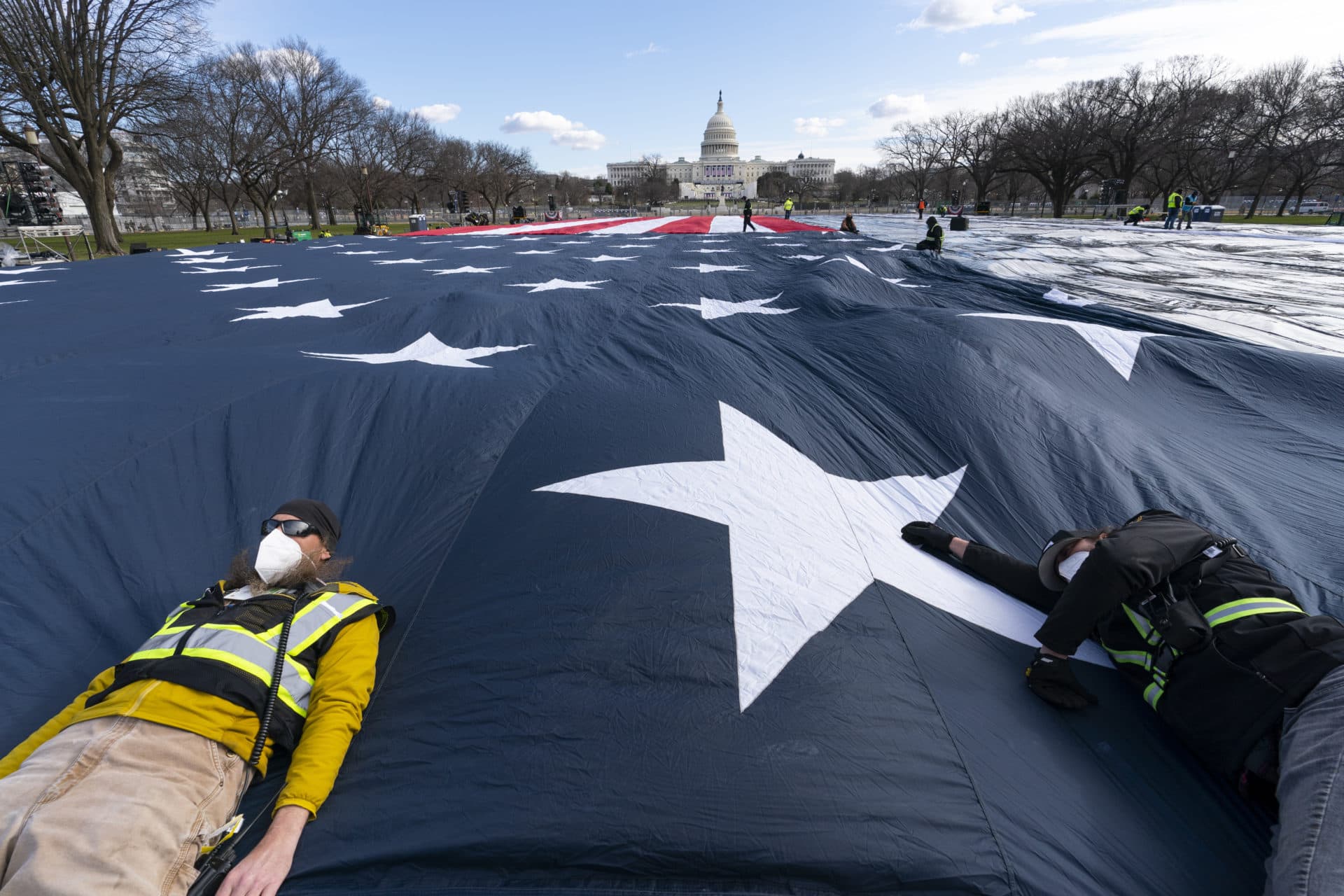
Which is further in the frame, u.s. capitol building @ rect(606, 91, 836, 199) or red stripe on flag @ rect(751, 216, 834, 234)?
u.s. capitol building @ rect(606, 91, 836, 199)

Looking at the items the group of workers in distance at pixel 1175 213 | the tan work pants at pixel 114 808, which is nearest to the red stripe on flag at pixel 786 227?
the group of workers in distance at pixel 1175 213

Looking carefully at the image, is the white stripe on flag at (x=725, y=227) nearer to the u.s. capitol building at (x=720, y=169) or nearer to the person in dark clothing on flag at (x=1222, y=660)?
the person in dark clothing on flag at (x=1222, y=660)

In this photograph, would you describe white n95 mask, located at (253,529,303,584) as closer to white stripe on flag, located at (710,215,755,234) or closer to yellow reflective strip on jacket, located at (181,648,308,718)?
yellow reflective strip on jacket, located at (181,648,308,718)

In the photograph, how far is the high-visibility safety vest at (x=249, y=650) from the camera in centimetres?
156


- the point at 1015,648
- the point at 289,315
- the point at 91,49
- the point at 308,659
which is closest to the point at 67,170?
the point at 91,49

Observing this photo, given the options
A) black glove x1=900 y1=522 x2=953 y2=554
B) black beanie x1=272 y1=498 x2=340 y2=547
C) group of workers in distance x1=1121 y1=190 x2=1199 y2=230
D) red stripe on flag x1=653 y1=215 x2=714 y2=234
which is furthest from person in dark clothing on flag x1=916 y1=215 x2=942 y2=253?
group of workers in distance x1=1121 y1=190 x2=1199 y2=230

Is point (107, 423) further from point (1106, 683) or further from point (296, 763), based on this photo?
point (1106, 683)

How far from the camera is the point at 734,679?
1.77m

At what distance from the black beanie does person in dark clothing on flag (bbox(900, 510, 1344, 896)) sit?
2570 millimetres

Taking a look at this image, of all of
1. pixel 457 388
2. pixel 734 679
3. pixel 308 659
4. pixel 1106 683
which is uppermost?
pixel 457 388

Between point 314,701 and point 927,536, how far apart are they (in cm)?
241

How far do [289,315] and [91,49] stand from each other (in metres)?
20.7

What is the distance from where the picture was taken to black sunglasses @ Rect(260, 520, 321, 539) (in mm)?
2055

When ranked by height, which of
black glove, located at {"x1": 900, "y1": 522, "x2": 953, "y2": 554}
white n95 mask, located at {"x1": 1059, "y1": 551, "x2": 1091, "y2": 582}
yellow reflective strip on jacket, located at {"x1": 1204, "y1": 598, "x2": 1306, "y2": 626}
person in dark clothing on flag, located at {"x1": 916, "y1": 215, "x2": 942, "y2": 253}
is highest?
person in dark clothing on flag, located at {"x1": 916, "y1": 215, "x2": 942, "y2": 253}
